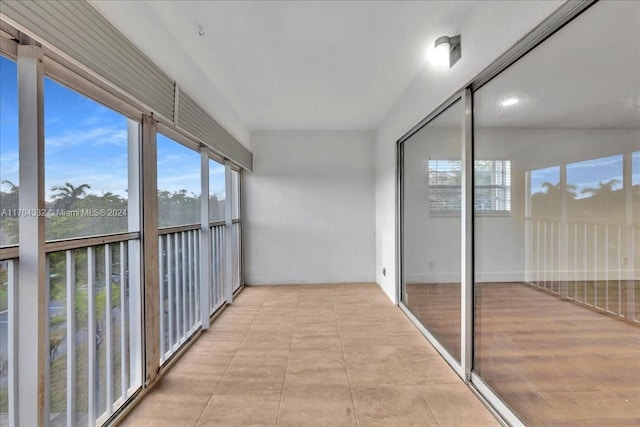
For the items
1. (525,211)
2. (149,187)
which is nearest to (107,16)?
(149,187)

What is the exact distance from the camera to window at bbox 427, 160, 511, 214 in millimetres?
1681

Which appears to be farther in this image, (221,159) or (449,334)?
(221,159)

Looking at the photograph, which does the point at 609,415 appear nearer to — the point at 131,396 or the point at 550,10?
the point at 550,10

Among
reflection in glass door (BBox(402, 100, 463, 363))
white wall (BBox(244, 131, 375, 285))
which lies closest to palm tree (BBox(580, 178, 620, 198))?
reflection in glass door (BBox(402, 100, 463, 363))

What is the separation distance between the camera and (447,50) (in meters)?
2.05

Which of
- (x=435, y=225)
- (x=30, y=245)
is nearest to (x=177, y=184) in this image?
(x=30, y=245)

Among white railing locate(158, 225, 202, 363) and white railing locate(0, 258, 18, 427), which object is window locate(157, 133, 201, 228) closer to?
white railing locate(158, 225, 202, 363)

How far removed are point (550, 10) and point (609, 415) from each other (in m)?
1.66

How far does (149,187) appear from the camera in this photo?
196 centimetres

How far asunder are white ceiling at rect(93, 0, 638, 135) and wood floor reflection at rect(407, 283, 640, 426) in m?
0.87

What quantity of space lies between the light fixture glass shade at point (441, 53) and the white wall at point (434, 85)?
0.32 ft

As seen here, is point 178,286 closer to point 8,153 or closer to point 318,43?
point 8,153

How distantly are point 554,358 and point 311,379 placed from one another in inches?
58.6

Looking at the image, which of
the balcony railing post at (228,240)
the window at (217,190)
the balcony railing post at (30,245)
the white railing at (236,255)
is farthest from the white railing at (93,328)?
the white railing at (236,255)
